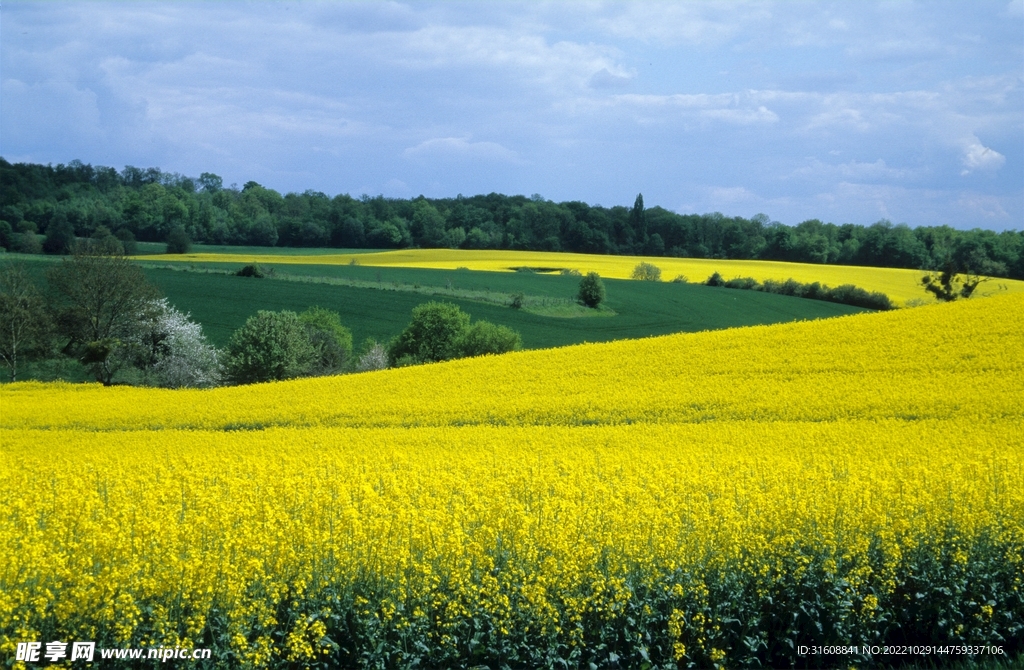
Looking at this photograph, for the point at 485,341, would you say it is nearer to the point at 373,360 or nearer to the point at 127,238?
the point at 373,360

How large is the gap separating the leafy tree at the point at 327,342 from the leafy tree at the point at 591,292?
18862 mm

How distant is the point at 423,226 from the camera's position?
3656 inches

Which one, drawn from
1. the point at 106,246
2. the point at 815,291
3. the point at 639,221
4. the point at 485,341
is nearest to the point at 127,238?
the point at 106,246

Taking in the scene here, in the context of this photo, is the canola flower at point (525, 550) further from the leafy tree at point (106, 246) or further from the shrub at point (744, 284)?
the shrub at point (744, 284)

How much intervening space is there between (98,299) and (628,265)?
159 ft

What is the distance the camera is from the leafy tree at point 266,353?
32.6 meters

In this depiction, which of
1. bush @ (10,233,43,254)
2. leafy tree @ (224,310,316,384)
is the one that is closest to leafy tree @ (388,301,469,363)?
leafy tree @ (224,310,316,384)

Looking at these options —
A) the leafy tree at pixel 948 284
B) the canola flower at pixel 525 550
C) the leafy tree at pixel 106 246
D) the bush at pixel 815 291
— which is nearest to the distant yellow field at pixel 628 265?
the bush at pixel 815 291

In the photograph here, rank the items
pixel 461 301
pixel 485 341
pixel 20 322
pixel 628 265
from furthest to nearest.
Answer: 1. pixel 628 265
2. pixel 461 301
3. pixel 485 341
4. pixel 20 322

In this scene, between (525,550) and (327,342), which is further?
(327,342)

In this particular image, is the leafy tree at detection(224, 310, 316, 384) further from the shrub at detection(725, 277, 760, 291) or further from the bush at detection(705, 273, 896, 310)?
the shrub at detection(725, 277, 760, 291)

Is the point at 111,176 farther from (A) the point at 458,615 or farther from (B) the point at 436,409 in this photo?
(A) the point at 458,615

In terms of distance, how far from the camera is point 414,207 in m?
96.9

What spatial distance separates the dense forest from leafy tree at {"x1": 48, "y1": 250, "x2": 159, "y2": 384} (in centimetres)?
1372
